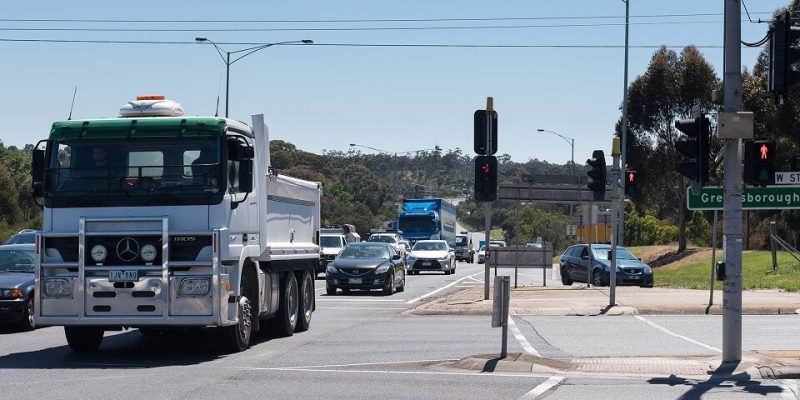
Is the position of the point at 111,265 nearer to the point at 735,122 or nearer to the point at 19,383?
the point at 19,383

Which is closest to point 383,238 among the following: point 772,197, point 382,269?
point 382,269

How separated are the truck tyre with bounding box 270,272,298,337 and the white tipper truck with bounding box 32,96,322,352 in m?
2.90

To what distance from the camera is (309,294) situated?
20359mm

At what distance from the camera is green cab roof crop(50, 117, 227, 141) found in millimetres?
14773

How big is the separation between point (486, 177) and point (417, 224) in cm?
4491

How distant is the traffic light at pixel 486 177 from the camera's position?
22.8 m

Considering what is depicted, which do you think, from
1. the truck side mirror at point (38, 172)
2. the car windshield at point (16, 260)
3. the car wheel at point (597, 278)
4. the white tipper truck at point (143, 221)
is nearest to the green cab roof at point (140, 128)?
the white tipper truck at point (143, 221)

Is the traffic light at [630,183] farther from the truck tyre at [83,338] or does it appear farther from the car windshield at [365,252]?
the truck tyre at [83,338]

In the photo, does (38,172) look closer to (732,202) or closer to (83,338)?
(83,338)

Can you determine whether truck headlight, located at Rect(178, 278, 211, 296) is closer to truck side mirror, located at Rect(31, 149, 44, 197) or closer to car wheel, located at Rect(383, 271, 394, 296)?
truck side mirror, located at Rect(31, 149, 44, 197)

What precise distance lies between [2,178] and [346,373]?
190 feet

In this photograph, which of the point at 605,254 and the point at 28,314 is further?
the point at 605,254

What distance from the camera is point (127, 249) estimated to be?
14.6 m

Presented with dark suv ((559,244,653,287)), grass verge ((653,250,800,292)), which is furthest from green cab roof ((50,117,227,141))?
dark suv ((559,244,653,287))
